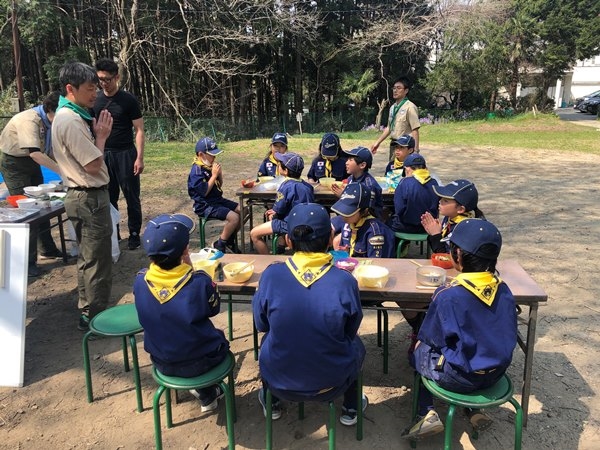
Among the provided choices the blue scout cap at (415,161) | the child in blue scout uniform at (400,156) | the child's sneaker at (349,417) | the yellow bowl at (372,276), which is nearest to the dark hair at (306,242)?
the yellow bowl at (372,276)

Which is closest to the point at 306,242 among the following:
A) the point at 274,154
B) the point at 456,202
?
the point at 456,202

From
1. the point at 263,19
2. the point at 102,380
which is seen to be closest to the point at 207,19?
the point at 263,19

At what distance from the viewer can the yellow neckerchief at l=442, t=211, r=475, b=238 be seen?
3.30 meters

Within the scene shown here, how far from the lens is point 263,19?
18.3m

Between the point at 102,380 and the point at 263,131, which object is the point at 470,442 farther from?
the point at 263,131

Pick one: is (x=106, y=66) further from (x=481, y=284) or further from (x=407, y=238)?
(x=481, y=284)

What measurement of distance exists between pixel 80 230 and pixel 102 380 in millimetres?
1086

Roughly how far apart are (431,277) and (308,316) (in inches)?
30.8

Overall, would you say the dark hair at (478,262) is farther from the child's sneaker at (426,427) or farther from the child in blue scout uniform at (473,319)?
the child's sneaker at (426,427)

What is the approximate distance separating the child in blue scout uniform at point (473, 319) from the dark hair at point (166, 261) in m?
1.23

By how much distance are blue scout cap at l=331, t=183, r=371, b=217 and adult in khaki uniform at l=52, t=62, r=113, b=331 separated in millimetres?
1706

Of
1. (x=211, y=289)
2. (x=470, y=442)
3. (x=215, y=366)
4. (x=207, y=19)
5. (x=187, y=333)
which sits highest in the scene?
(x=207, y=19)

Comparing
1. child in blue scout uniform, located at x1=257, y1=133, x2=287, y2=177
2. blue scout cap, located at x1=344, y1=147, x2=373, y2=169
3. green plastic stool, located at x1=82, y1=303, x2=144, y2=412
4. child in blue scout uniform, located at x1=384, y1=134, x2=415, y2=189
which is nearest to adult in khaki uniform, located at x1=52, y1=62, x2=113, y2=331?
green plastic stool, located at x1=82, y1=303, x2=144, y2=412

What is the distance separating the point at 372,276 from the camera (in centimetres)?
242
